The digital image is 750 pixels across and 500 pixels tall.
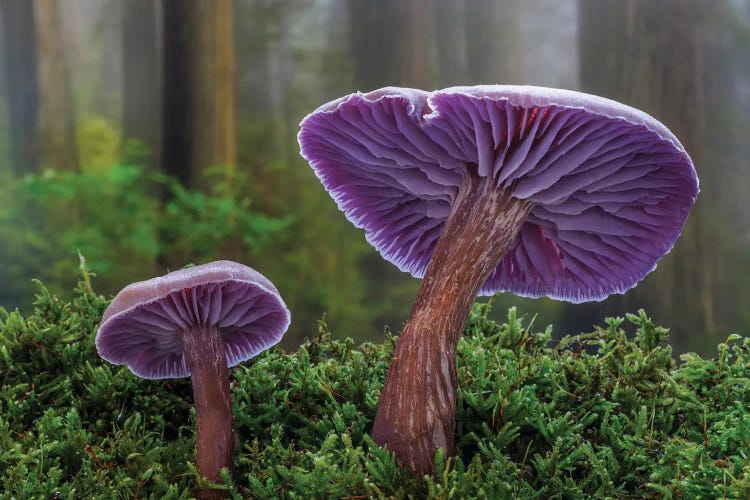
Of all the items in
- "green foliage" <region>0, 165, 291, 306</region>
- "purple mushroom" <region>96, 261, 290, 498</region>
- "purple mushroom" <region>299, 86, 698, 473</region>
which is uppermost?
"purple mushroom" <region>299, 86, 698, 473</region>

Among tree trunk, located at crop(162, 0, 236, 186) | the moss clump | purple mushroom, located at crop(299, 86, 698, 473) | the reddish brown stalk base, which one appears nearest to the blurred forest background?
tree trunk, located at crop(162, 0, 236, 186)

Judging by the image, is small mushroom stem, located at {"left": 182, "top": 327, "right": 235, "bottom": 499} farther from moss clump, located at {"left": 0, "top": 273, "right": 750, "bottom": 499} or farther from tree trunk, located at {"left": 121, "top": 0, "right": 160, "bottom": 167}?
tree trunk, located at {"left": 121, "top": 0, "right": 160, "bottom": 167}

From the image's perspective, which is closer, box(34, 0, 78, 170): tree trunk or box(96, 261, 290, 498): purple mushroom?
box(96, 261, 290, 498): purple mushroom

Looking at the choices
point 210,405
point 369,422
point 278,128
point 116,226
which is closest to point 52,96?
point 116,226

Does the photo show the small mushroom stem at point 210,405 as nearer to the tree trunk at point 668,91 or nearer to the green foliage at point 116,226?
the green foliage at point 116,226

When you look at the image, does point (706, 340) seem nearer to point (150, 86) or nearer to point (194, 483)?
point (194, 483)

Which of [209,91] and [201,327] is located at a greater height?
[209,91]

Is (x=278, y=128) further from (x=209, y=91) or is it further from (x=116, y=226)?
(x=116, y=226)

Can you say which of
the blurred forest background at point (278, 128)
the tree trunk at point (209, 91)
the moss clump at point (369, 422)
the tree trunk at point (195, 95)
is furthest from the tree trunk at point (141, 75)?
the moss clump at point (369, 422)
